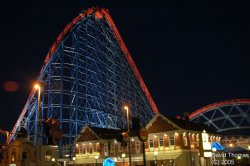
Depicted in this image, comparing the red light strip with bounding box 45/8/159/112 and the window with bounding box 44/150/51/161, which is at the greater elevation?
the red light strip with bounding box 45/8/159/112

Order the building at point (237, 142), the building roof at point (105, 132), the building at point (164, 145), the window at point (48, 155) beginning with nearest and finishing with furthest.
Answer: the building at point (164, 145) → the building roof at point (105, 132) → the window at point (48, 155) → the building at point (237, 142)

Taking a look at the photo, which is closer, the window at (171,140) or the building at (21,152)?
the window at (171,140)

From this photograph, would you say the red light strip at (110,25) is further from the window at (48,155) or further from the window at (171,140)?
the window at (171,140)

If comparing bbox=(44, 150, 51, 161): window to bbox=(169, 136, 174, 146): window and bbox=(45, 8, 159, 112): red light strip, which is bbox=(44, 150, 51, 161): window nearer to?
bbox=(45, 8, 159, 112): red light strip

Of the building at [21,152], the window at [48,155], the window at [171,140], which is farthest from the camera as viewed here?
the window at [48,155]

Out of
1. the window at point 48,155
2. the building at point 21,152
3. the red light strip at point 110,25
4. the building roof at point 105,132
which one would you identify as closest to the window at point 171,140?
the building roof at point 105,132

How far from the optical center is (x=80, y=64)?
1470 inches

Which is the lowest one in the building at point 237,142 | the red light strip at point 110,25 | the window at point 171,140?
the building at point 237,142

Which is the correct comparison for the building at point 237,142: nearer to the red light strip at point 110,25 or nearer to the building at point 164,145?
the red light strip at point 110,25

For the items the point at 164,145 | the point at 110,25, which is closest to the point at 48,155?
the point at 164,145

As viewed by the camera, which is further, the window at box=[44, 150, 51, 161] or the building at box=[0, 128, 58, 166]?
the window at box=[44, 150, 51, 161]

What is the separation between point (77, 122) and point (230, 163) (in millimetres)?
15814

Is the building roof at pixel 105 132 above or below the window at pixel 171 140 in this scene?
above

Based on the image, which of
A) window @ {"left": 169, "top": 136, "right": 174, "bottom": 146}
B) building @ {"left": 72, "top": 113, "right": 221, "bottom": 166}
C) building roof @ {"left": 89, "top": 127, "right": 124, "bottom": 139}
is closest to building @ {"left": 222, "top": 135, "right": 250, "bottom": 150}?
building @ {"left": 72, "top": 113, "right": 221, "bottom": 166}
